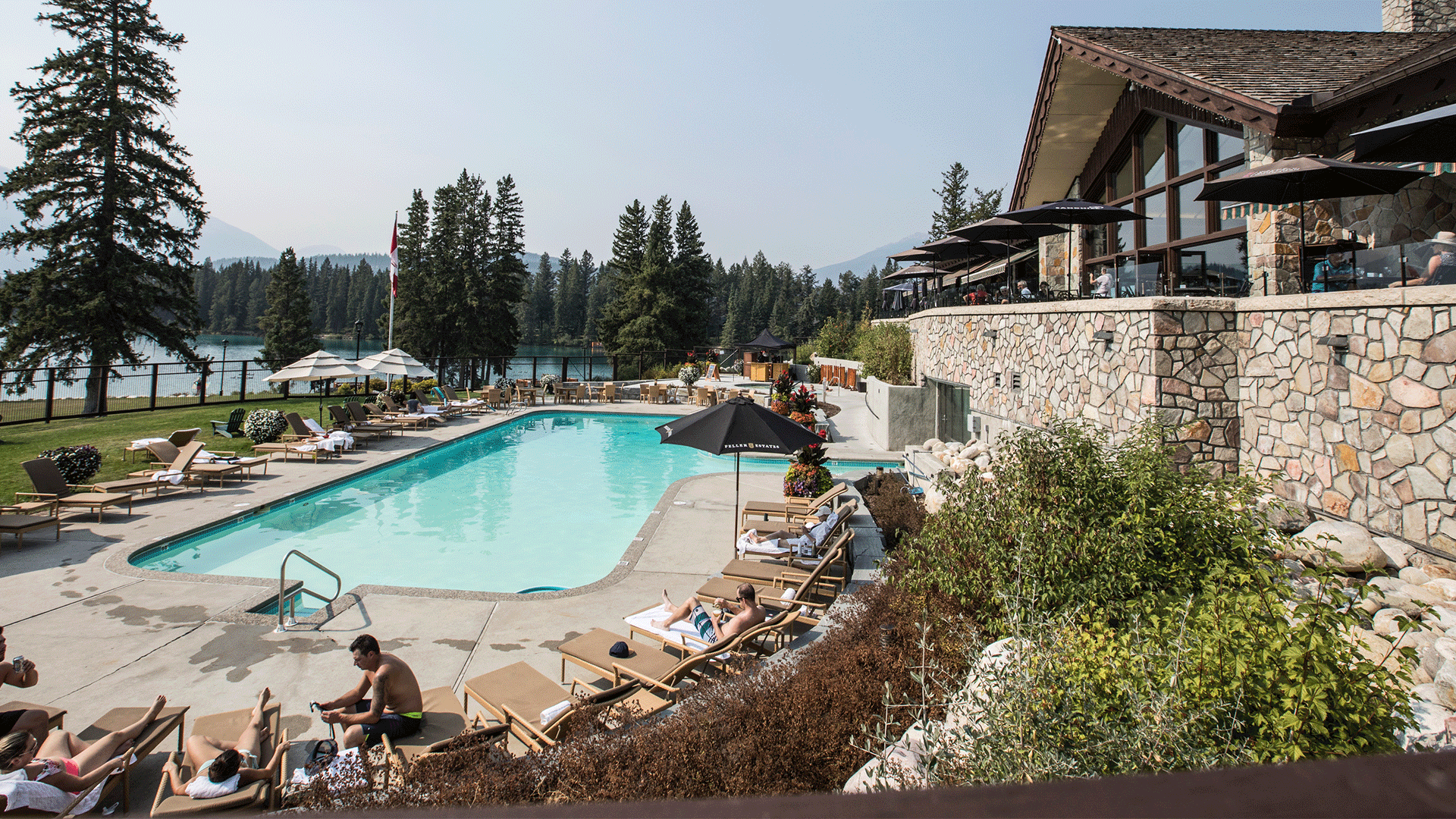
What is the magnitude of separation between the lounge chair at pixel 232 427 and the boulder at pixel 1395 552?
65.8ft

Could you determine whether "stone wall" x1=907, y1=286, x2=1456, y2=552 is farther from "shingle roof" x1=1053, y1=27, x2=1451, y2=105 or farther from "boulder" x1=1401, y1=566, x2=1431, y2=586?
"shingle roof" x1=1053, y1=27, x2=1451, y2=105

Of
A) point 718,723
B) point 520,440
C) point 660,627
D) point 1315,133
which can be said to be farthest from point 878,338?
point 718,723

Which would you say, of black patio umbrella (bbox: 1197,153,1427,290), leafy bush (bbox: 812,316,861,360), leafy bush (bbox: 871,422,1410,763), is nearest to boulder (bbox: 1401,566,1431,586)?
leafy bush (bbox: 871,422,1410,763)

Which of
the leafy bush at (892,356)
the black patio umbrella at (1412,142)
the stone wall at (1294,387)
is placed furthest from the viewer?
the leafy bush at (892,356)

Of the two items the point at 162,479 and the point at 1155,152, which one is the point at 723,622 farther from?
the point at 1155,152

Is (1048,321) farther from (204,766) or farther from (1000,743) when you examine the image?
(204,766)

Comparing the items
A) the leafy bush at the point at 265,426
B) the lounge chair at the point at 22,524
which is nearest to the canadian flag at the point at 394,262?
the leafy bush at the point at 265,426

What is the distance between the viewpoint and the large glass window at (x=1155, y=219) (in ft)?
43.5

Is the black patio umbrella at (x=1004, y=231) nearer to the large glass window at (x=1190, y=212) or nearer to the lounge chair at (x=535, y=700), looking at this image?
the large glass window at (x=1190, y=212)

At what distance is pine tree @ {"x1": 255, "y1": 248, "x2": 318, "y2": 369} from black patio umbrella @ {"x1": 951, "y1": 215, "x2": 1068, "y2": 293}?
150ft

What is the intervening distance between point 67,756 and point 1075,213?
13711mm

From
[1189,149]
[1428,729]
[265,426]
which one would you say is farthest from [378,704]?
[1189,149]

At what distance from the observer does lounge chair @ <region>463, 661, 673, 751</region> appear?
480 cm

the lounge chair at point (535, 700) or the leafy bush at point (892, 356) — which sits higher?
the leafy bush at point (892, 356)
